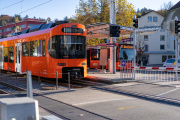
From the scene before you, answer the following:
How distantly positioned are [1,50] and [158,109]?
21372mm

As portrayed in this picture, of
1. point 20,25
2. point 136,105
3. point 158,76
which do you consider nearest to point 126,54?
point 158,76

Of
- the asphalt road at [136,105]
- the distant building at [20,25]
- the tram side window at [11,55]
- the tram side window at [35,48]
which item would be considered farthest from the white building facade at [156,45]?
the asphalt road at [136,105]

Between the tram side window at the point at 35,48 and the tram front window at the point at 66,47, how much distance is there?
156 cm

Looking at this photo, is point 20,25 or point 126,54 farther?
point 20,25

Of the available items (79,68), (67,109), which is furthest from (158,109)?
(79,68)

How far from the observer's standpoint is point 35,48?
59.7 ft

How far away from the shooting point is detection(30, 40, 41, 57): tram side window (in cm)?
1759

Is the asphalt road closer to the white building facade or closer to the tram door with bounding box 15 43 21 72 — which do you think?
the tram door with bounding box 15 43 21 72

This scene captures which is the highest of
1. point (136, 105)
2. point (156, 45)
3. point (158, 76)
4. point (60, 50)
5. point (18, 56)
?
point (156, 45)

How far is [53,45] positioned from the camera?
16062 millimetres

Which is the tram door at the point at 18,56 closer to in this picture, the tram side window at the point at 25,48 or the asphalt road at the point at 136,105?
the tram side window at the point at 25,48

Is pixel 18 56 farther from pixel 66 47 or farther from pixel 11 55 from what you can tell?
pixel 66 47

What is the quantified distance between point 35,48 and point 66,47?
10.1 feet

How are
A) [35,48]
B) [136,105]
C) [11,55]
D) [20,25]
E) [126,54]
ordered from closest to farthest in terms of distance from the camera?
[136,105], [35,48], [11,55], [126,54], [20,25]
